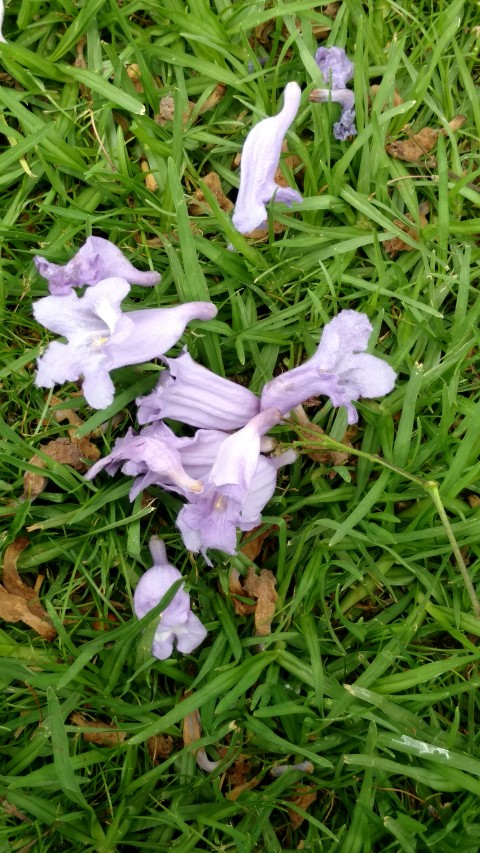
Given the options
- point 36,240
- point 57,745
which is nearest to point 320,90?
point 36,240

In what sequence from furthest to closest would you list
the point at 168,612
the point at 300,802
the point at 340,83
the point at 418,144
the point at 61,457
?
the point at 418,144 < the point at 340,83 < the point at 61,457 < the point at 300,802 < the point at 168,612

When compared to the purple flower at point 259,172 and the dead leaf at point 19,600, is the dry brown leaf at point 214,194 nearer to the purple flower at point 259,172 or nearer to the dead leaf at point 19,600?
the purple flower at point 259,172

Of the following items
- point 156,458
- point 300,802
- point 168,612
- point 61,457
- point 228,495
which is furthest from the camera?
point 61,457

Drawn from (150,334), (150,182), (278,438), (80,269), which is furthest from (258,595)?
(150,182)

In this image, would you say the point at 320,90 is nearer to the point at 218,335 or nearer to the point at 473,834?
the point at 218,335

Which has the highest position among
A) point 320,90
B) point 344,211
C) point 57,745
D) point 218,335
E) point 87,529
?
point 320,90

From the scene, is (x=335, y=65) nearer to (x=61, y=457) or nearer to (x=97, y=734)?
(x=61, y=457)

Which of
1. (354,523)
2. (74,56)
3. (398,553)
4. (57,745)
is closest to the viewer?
(57,745)
